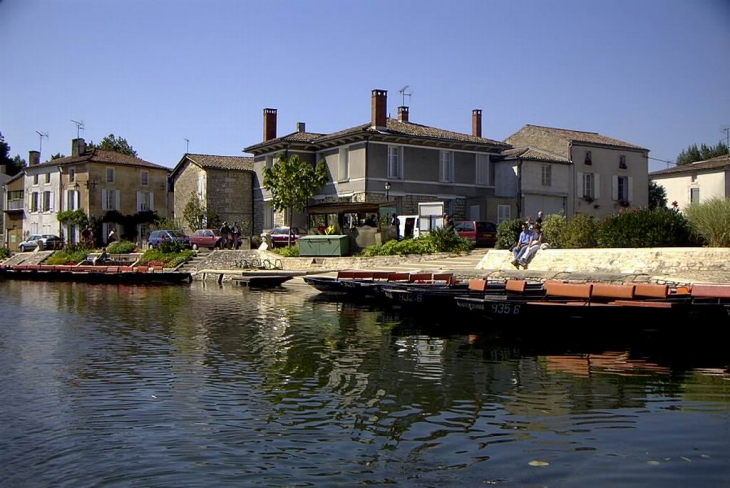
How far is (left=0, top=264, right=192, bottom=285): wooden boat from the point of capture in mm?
34812

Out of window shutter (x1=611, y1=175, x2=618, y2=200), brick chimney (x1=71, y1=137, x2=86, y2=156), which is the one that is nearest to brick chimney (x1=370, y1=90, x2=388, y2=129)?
window shutter (x1=611, y1=175, x2=618, y2=200)

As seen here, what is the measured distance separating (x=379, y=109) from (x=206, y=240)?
496 inches

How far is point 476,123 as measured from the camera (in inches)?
1820

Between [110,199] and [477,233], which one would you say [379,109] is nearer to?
[477,233]

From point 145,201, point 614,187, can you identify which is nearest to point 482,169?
point 614,187

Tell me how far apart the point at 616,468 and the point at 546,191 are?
123 ft

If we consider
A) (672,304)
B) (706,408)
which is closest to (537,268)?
(672,304)

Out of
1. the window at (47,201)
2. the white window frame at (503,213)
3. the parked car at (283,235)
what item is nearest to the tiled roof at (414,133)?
the white window frame at (503,213)

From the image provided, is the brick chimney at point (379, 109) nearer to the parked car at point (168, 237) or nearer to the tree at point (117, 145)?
the parked car at point (168, 237)

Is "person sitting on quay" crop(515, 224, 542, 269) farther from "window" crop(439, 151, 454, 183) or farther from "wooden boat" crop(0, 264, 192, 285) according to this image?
"window" crop(439, 151, 454, 183)

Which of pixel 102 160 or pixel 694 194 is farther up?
pixel 102 160

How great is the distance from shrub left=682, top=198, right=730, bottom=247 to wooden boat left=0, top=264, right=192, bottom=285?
73.6 feet

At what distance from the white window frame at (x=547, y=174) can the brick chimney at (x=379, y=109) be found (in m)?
10.4

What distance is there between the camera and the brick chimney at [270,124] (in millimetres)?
A: 46750
